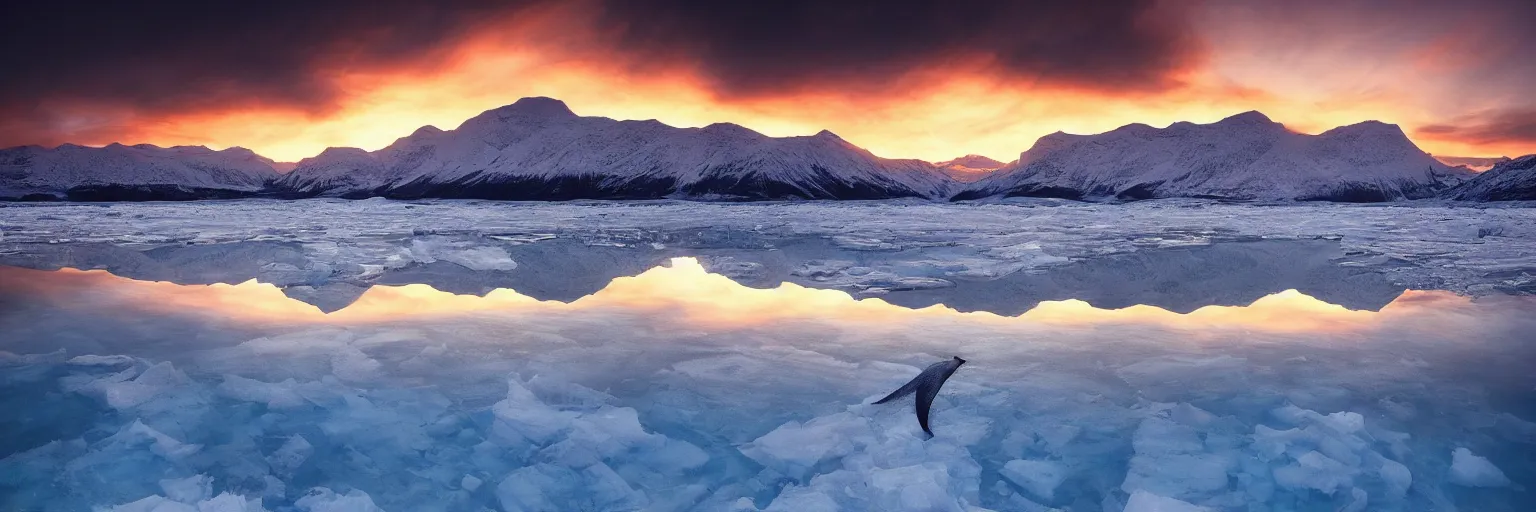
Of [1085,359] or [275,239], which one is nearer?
[1085,359]

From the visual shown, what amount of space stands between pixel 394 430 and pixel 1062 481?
3.87 m

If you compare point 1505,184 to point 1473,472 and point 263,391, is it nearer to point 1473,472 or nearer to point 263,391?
point 1473,472

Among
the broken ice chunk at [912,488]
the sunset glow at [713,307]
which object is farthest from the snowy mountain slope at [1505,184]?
the broken ice chunk at [912,488]

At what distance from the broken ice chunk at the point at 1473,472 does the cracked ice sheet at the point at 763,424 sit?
0.01m

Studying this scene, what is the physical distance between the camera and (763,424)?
4633mm

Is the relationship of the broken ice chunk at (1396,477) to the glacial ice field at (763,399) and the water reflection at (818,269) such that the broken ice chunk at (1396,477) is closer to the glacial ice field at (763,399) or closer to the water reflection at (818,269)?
the glacial ice field at (763,399)

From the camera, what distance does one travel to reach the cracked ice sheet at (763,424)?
380 centimetres

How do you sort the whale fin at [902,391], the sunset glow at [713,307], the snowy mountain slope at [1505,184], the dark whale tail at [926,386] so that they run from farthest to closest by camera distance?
1. the snowy mountain slope at [1505,184]
2. the sunset glow at [713,307]
3. the whale fin at [902,391]
4. the dark whale tail at [926,386]

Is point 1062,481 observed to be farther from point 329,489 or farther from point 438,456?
point 329,489

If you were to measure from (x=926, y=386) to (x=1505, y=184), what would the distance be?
212m

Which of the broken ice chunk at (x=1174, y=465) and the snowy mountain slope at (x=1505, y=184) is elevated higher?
the snowy mountain slope at (x=1505, y=184)

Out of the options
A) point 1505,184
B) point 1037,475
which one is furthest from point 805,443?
point 1505,184

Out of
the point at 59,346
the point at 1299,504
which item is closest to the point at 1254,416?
the point at 1299,504

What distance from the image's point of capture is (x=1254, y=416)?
4.66m
